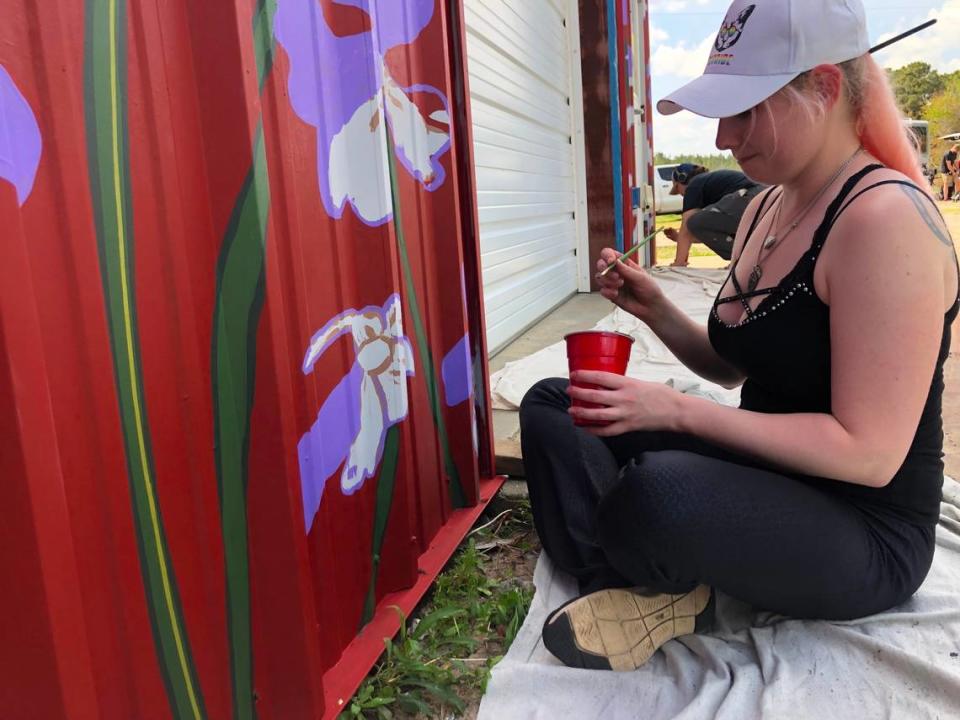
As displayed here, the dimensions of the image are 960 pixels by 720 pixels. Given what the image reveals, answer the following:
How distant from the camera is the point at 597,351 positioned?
1.43 meters

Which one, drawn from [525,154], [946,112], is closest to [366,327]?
[525,154]

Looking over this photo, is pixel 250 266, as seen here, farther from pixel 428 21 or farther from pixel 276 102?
pixel 428 21

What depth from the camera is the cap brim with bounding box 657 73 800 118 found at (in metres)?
1.29

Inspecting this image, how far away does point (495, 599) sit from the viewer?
1.81 meters

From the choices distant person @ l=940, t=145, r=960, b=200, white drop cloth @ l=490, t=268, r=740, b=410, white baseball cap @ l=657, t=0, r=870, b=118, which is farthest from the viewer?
distant person @ l=940, t=145, r=960, b=200

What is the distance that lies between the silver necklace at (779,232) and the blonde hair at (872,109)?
1.6 inches

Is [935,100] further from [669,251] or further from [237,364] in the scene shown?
[237,364]

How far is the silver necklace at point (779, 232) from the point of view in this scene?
139cm

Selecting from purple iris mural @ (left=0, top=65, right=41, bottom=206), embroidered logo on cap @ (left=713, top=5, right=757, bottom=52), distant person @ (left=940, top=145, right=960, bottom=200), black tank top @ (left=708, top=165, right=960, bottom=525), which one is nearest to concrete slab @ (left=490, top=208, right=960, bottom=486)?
black tank top @ (left=708, top=165, right=960, bottom=525)

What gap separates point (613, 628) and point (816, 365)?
0.66m

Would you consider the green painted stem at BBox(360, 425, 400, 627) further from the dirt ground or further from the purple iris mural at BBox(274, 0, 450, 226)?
the dirt ground

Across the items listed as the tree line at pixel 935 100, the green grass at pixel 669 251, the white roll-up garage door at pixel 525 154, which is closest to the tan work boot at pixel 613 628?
the white roll-up garage door at pixel 525 154

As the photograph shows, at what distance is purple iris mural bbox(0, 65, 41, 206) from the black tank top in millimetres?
1211

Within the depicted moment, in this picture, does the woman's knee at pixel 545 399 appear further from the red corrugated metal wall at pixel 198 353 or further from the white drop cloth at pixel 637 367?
the white drop cloth at pixel 637 367
